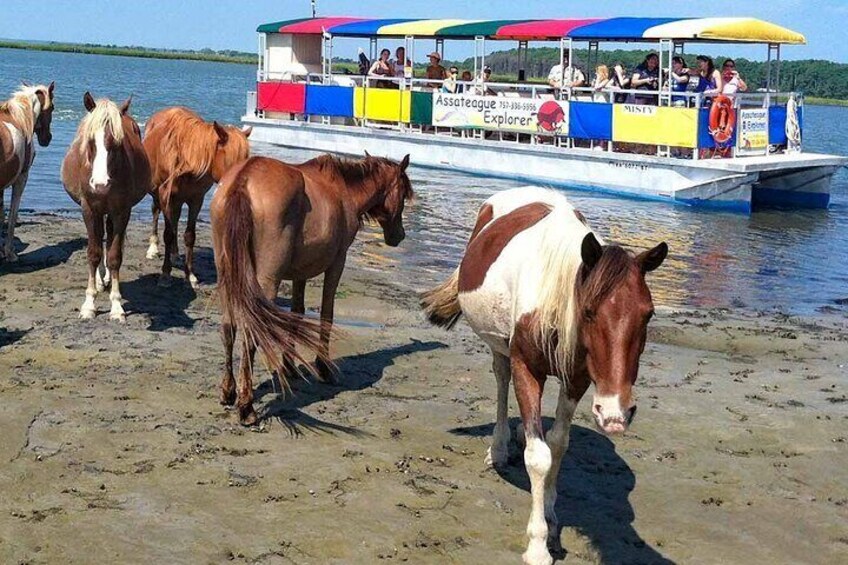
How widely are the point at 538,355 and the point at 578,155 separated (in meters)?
17.8

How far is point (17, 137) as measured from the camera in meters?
11.0

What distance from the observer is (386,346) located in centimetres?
880

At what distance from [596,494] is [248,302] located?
2172 millimetres

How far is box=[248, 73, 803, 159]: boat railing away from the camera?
20.9 metres

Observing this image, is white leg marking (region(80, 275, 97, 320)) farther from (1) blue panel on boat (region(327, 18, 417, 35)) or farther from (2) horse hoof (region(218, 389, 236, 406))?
(1) blue panel on boat (region(327, 18, 417, 35))

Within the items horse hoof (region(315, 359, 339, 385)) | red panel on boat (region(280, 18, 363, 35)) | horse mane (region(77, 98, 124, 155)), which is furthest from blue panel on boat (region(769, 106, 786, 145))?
horse hoof (region(315, 359, 339, 385))

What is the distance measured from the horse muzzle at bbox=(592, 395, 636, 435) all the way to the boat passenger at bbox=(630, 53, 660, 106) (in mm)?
18089

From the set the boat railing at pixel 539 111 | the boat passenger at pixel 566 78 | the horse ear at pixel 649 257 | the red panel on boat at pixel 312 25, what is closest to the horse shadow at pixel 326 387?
the horse ear at pixel 649 257

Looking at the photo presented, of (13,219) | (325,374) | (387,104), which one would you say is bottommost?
(325,374)

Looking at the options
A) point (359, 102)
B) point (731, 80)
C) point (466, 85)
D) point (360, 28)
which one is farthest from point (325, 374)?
point (360, 28)

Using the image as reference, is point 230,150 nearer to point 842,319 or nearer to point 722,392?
point 722,392

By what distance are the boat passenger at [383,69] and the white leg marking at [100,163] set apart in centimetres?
1850

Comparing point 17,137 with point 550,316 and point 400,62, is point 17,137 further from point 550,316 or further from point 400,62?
point 400,62

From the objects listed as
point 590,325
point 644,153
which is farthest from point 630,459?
point 644,153
